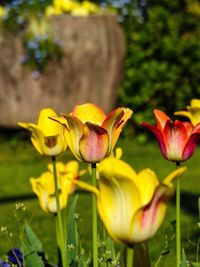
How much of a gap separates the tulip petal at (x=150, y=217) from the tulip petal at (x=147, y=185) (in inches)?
2.5

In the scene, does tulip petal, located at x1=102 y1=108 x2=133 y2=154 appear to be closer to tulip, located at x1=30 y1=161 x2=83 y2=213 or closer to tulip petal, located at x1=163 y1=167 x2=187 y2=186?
tulip petal, located at x1=163 y1=167 x2=187 y2=186

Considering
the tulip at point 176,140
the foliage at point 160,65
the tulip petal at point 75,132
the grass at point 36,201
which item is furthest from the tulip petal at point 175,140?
the foliage at point 160,65

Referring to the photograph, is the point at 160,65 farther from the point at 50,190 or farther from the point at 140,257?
the point at 140,257

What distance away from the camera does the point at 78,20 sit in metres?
10.0

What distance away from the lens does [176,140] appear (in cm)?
234

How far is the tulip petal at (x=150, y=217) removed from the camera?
178 centimetres

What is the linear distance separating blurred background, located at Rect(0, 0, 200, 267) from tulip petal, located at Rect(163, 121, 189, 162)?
604 cm

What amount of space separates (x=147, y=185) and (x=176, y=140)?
473 mm

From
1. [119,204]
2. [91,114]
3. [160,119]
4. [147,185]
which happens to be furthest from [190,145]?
[119,204]

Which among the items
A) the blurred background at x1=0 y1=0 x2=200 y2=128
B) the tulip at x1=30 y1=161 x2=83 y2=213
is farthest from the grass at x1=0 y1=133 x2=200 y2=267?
the tulip at x1=30 y1=161 x2=83 y2=213

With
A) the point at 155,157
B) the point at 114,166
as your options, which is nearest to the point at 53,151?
the point at 114,166

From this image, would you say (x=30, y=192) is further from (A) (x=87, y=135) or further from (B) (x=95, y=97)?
(A) (x=87, y=135)

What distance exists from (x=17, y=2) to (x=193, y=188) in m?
3.57

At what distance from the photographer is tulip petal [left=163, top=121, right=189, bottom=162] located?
2.34m
